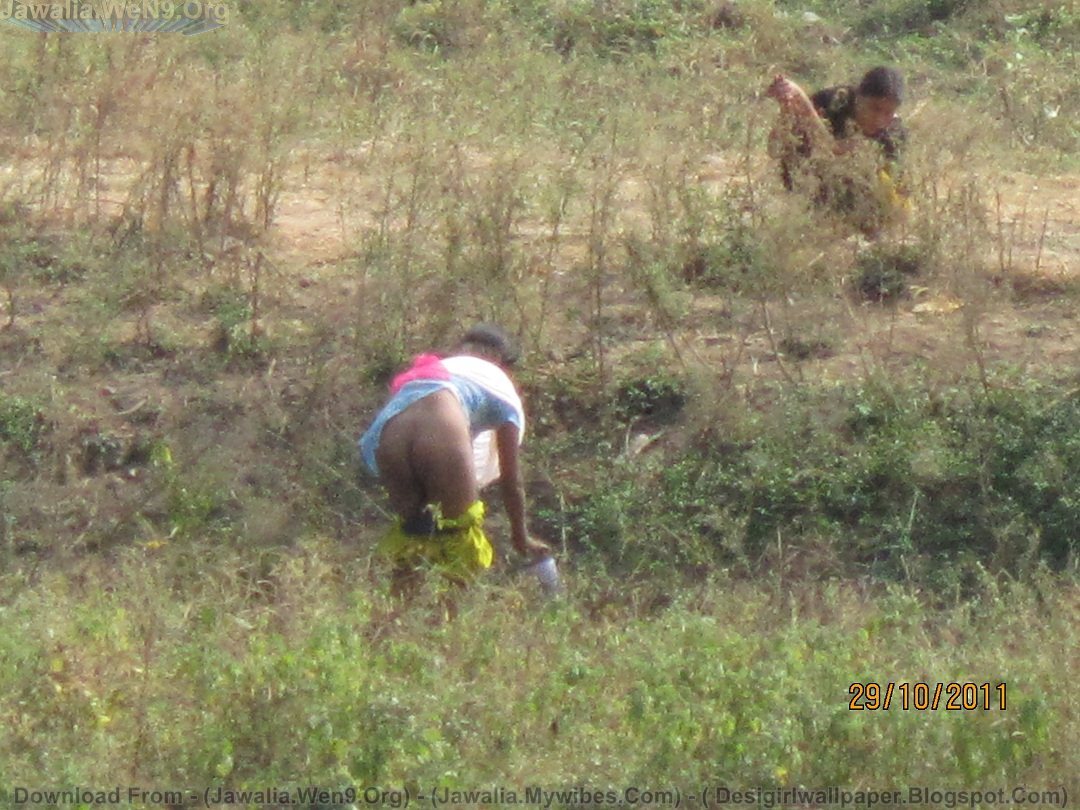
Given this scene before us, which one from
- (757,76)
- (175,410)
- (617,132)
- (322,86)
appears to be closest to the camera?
(175,410)

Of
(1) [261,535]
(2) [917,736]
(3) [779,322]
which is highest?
(2) [917,736]

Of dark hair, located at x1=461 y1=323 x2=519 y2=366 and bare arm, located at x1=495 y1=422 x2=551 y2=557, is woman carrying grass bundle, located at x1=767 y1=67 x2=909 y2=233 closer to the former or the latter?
dark hair, located at x1=461 y1=323 x2=519 y2=366

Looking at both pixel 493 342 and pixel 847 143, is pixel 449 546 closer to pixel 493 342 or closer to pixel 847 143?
pixel 493 342

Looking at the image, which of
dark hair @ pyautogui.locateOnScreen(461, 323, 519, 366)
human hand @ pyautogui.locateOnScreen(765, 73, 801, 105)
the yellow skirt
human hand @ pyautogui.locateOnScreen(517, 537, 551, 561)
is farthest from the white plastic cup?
human hand @ pyautogui.locateOnScreen(765, 73, 801, 105)

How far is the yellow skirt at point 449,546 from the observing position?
17.5 ft

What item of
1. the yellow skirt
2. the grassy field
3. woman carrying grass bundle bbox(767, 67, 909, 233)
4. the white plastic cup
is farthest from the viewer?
woman carrying grass bundle bbox(767, 67, 909, 233)

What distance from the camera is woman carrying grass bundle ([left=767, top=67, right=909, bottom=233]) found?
23.2ft

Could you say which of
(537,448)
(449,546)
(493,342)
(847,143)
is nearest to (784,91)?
(847,143)

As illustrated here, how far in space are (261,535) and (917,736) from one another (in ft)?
9.57

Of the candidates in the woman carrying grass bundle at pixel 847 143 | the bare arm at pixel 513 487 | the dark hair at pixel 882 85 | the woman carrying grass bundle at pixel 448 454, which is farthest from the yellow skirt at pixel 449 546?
the dark hair at pixel 882 85

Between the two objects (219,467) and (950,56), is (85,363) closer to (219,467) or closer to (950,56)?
(219,467)

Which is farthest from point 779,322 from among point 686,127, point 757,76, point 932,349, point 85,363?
point 757,76

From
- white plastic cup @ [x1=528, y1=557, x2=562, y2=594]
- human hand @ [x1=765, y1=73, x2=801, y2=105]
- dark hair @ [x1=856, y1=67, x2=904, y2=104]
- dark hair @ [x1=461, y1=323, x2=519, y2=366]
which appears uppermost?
dark hair @ [x1=856, y1=67, x2=904, y2=104]

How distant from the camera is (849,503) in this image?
646cm
